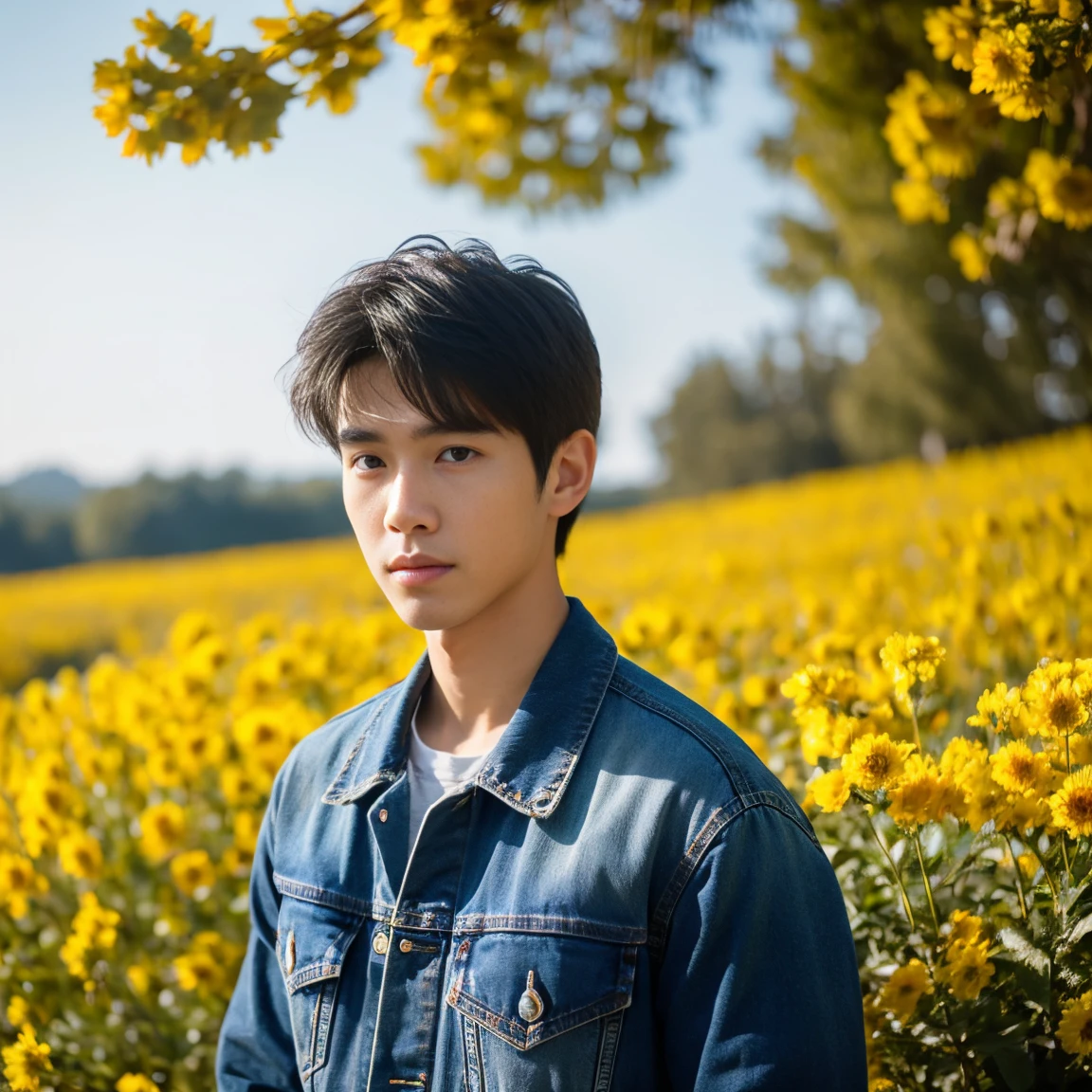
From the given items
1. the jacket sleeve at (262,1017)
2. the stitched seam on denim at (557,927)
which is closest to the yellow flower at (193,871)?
the jacket sleeve at (262,1017)

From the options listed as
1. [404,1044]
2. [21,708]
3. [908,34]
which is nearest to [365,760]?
[404,1044]

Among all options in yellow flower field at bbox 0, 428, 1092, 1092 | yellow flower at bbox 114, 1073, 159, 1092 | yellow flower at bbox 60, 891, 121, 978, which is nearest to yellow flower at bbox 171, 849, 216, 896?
yellow flower field at bbox 0, 428, 1092, 1092

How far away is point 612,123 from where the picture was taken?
148 inches

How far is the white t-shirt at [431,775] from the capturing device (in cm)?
131

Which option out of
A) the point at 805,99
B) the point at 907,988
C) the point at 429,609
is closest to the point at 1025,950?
the point at 907,988

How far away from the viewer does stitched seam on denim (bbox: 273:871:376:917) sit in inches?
51.2

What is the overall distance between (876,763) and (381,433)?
738 millimetres

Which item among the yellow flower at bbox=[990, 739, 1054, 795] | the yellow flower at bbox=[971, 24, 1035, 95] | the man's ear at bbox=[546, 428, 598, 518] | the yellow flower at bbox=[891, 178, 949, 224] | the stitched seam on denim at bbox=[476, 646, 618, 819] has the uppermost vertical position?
the yellow flower at bbox=[891, 178, 949, 224]

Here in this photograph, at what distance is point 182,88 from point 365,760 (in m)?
1.16

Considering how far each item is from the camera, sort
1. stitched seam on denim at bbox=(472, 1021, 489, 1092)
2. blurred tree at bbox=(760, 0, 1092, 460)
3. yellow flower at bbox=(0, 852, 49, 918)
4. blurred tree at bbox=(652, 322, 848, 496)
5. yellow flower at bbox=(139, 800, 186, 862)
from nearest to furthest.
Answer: stitched seam on denim at bbox=(472, 1021, 489, 1092), yellow flower at bbox=(0, 852, 49, 918), yellow flower at bbox=(139, 800, 186, 862), blurred tree at bbox=(760, 0, 1092, 460), blurred tree at bbox=(652, 322, 848, 496)

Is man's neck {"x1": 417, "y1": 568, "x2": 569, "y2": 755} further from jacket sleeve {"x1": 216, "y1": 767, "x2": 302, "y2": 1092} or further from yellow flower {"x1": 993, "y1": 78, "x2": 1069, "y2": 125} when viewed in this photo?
yellow flower {"x1": 993, "y1": 78, "x2": 1069, "y2": 125}

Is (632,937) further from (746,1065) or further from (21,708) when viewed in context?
(21,708)

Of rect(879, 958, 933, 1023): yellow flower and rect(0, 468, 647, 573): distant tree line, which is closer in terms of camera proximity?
rect(879, 958, 933, 1023): yellow flower

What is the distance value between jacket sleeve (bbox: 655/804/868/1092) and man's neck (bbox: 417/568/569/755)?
0.35 metres
